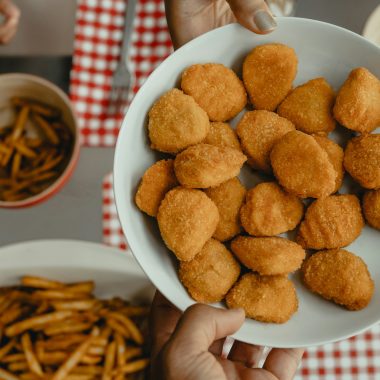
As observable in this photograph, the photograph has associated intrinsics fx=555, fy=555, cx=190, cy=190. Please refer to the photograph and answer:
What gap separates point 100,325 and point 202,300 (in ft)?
1.80

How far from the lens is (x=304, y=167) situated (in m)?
0.91

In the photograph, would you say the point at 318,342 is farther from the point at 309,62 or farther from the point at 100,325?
the point at 100,325

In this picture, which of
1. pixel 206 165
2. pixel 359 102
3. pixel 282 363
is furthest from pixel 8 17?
pixel 282 363

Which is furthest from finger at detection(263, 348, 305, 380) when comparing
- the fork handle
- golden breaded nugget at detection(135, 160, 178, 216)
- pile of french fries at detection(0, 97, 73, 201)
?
the fork handle

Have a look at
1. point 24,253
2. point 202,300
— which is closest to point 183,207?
point 202,300

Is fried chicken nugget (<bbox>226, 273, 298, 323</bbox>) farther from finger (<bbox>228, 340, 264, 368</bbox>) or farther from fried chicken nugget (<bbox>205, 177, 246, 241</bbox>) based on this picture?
finger (<bbox>228, 340, 264, 368</bbox>)

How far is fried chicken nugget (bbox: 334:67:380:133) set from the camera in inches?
35.6

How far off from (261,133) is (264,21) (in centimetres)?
19

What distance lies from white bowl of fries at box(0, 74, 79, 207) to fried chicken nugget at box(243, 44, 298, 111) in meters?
0.50

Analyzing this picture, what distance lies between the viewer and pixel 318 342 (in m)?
0.90

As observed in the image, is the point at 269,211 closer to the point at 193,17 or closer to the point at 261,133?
the point at 261,133

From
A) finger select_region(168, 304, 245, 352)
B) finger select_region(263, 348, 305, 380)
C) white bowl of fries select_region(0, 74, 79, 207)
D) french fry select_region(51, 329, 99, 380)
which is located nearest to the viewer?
finger select_region(168, 304, 245, 352)

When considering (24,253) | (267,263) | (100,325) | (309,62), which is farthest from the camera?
(100,325)

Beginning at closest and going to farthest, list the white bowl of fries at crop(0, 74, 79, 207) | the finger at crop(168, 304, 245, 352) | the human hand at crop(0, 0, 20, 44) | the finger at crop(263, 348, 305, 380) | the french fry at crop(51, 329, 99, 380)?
1. the finger at crop(168, 304, 245, 352)
2. the finger at crop(263, 348, 305, 380)
3. the french fry at crop(51, 329, 99, 380)
4. the white bowl of fries at crop(0, 74, 79, 207)
5. the human hand at crop(0, 0, 20, 44)
